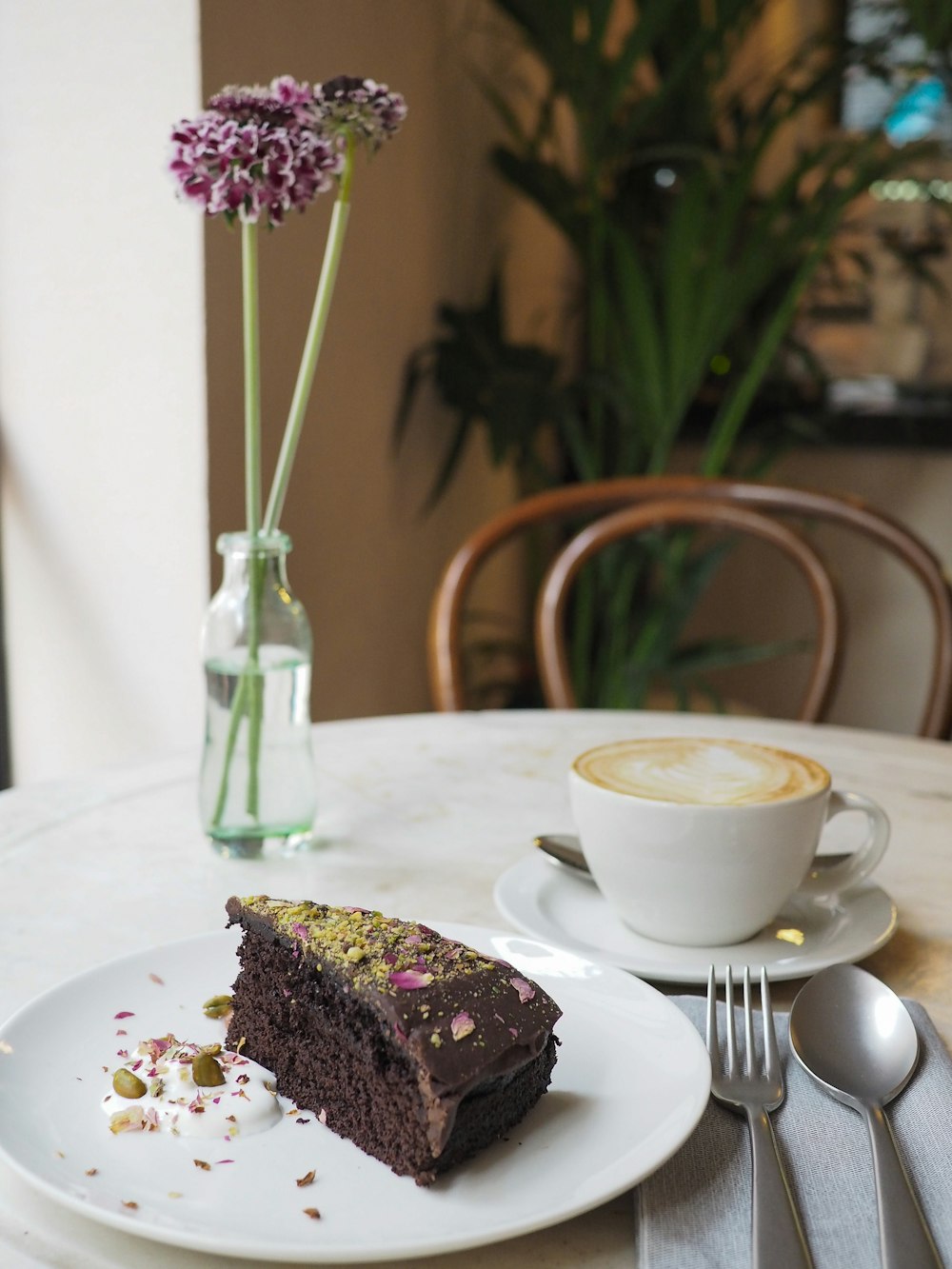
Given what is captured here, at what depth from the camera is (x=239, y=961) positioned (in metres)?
0.58

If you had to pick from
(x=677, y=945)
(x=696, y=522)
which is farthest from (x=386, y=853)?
(x=696, y=522)

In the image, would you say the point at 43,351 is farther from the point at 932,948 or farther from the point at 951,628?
the point at 932,948

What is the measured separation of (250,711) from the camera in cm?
81

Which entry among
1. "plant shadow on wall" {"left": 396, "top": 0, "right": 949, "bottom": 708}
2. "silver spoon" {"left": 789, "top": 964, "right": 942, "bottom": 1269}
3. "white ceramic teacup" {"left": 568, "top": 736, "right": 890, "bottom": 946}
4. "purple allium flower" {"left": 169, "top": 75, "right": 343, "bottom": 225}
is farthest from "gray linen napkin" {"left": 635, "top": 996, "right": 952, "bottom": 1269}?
"plant shadow on wall" {"left": 396, "top": 0, "right": 949, "bottom": 708}

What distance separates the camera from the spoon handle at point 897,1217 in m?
0.40

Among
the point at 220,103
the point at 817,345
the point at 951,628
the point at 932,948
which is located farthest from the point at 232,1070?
the point at 817,345

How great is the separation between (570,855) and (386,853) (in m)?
0.13

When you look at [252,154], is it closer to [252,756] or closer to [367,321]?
[252,756]

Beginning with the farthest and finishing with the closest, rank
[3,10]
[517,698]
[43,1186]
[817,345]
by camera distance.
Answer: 1. [817,345]
2. [517,698]
3. [3,10]
4. [43,1186]

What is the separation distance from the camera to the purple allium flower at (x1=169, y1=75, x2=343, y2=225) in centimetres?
70

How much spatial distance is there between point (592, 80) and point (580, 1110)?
2.00 metres

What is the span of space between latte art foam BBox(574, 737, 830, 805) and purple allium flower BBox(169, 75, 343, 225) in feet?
1.15

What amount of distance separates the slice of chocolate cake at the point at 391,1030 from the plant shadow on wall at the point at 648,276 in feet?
5.54

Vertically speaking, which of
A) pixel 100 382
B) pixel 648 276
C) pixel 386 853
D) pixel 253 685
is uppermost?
pixel 648 276
